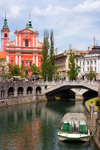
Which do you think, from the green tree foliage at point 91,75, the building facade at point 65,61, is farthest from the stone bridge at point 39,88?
the building facade at point 65,61

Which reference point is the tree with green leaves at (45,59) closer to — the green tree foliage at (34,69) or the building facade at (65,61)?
the green tree foliage at (34,69)

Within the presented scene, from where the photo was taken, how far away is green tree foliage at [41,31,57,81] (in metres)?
81.0

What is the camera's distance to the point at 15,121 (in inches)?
1854

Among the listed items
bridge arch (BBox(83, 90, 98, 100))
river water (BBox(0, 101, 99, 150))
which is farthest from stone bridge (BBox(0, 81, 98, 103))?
river water (BBox(0, 101, 99, 150))

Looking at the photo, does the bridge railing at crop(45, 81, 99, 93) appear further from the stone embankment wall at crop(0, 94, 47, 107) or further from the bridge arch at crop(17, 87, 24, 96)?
the bridge arch at crop(17, 87, 24, 96)

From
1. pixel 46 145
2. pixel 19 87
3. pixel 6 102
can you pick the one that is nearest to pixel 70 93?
pixel 19 87

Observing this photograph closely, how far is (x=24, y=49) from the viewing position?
102m

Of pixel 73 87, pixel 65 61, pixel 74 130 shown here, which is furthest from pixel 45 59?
pixel 74 130

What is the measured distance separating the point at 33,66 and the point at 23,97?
25.6 meters

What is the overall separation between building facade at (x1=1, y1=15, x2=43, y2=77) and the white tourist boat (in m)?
69.9

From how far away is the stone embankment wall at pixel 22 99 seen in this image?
216 ft

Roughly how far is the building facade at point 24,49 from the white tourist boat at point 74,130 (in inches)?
2751

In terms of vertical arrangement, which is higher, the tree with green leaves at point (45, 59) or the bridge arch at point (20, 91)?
the tree with green leaves at point (45, 59)

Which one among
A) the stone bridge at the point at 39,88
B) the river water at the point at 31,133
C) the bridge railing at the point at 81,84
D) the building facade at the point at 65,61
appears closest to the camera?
Result: the river water at the point at 31,133
